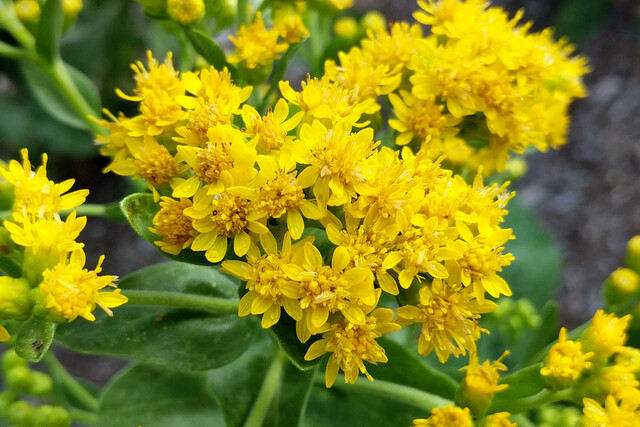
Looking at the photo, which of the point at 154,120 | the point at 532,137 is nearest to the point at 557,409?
the point at 532,137

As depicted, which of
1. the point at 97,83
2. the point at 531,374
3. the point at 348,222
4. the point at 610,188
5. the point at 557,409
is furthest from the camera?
the point at 610,188

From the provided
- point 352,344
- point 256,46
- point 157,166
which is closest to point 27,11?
point 256,46

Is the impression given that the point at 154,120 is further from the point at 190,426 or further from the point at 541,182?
the point at 541,182

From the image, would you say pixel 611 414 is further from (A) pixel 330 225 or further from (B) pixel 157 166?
(B) pixel 157 166

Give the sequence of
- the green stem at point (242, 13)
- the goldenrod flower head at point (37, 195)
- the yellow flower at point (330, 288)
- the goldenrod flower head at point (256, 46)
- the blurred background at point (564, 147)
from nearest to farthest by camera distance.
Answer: the yellow flower at point (330, 288)
the goldenrod flower head at point (37, 195)
the goldenrod flower head at point (256, 46)
the green stem at point (242, 13)
the blurred background at point (564, 147)

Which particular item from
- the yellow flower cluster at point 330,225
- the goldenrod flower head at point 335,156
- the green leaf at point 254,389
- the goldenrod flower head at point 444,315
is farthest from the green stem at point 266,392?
the goldenrod flower head at point 335,156

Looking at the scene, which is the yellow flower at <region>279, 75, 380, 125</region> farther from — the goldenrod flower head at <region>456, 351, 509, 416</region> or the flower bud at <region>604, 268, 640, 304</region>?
the flower bud at <region>604, 268, 640, 304</region>

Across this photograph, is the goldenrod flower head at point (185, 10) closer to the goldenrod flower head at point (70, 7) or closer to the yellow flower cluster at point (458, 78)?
the yellow flower cluster at point (458, 78)
